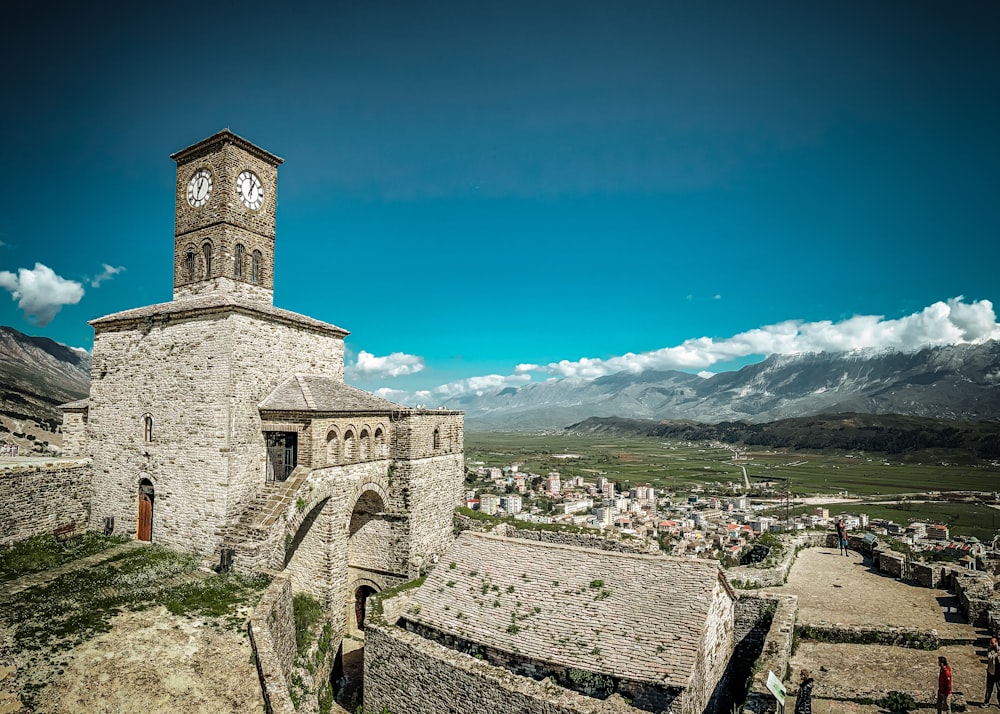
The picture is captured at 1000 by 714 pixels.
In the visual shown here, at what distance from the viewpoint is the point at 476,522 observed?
60.4 feet

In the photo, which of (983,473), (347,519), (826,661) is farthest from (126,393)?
(983,473)

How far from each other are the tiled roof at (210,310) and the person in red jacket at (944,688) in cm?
1667

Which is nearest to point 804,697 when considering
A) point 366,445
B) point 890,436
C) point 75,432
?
point 366,445

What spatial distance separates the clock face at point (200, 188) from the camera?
58.9 feet

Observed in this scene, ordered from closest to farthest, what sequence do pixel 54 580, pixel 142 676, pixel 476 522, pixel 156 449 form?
pixel 142 676, pixel 54 580, pixel 156 449, pixel 476 522

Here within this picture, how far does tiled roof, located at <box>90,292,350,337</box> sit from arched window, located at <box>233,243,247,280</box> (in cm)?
85

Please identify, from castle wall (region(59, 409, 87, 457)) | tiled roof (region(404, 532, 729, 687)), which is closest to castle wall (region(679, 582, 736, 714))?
tiled roof (region(404, 532, 729, 687))

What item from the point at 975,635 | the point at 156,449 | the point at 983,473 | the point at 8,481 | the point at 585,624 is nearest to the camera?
the point at 585,624

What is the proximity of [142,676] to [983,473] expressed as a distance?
12113cm

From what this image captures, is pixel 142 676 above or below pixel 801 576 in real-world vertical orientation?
above

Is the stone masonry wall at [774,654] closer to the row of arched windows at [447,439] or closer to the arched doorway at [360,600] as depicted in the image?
the row of arched windows at [447,439]

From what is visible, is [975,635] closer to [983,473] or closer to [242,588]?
[242,588]

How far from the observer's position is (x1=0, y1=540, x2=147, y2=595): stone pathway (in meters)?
11.7

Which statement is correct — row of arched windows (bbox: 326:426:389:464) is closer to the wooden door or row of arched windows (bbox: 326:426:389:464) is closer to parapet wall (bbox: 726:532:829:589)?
the wooden door
